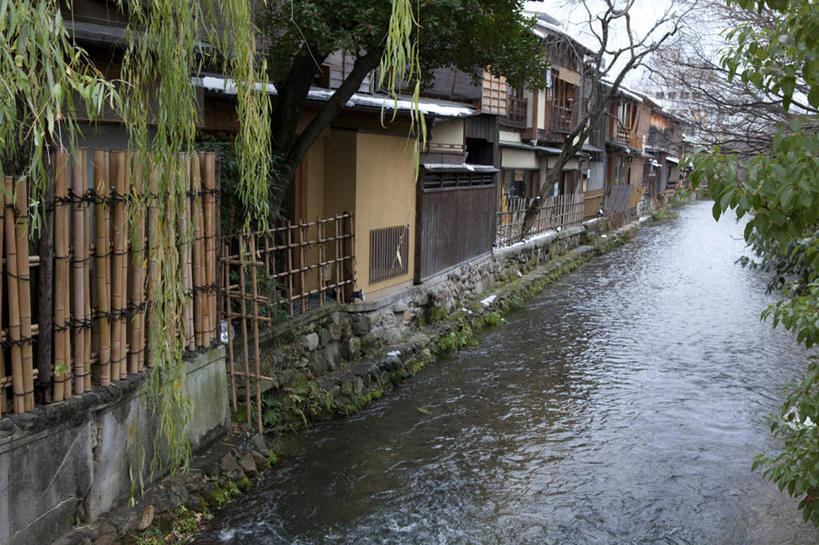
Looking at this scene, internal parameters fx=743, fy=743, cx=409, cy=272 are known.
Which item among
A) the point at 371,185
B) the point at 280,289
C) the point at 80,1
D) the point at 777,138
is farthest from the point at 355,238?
the point at 777,138

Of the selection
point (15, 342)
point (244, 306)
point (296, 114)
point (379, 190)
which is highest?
point (296, 114)

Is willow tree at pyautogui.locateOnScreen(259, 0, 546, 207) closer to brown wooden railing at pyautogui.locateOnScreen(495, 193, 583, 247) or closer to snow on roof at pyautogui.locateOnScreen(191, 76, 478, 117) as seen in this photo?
snow on roof at pyautogui.locateOnScreen(191, 76, 478, 117)

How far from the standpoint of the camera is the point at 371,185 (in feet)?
42.4

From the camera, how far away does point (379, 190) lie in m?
13.2

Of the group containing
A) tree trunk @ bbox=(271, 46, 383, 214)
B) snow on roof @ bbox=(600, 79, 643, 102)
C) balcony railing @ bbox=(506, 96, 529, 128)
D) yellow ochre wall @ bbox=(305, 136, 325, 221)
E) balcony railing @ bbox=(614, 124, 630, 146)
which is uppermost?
snow on roof @ bbox=(600, 79, 643, 102)

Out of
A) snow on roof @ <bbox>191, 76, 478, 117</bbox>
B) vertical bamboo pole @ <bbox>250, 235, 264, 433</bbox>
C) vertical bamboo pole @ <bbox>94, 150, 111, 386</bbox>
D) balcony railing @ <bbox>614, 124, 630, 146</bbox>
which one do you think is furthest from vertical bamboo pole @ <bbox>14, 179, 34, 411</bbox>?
balcony railing @ <bbox>614, 124, 630, 146</bbox>

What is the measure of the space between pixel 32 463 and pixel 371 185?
8406 mm

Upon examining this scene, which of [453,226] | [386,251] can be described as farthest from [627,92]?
[386,251]

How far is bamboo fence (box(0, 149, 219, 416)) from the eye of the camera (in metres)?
5.20

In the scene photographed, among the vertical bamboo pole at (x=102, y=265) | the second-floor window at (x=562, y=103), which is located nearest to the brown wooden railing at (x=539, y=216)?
the second-floor window at (x=562, y=103)

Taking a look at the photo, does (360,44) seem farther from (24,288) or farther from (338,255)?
(24,288)

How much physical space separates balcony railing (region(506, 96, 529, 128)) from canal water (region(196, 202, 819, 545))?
1246cm

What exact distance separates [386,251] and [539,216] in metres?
12.9

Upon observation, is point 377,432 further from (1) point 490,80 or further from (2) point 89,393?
(1) point 490,80
